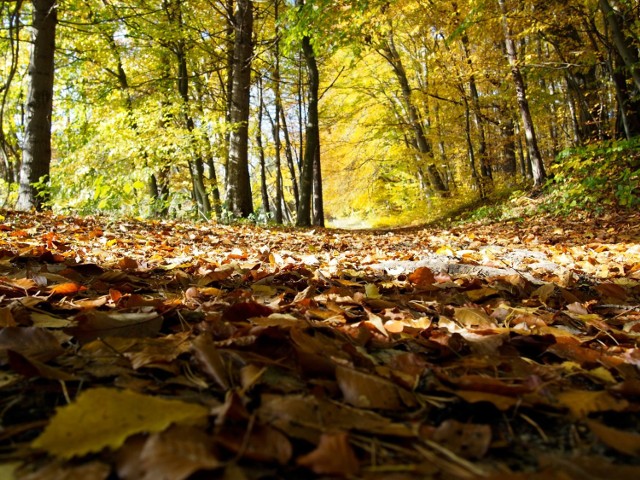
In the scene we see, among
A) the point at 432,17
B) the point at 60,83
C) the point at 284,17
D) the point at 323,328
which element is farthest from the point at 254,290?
the point at 60,83

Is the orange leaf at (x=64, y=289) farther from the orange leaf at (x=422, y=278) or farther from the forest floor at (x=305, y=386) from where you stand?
the orange leaf at (x=422, y=278)

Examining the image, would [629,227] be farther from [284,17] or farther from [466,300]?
[284,17]

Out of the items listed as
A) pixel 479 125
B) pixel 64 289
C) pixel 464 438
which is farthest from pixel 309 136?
pixel 464 438

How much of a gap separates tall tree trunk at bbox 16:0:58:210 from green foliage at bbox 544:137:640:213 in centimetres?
791

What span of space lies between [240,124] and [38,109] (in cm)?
329

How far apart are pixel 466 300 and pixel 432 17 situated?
11.4 metres

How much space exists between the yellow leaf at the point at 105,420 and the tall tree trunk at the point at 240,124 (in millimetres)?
7541

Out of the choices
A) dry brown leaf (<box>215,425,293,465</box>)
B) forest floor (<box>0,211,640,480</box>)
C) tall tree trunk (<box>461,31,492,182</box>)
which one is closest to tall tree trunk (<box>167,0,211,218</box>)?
forest floor (<box>0,211,640,480</box>)

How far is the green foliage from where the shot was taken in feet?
20.4

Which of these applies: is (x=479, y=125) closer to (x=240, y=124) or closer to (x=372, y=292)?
(x=240, y=124)

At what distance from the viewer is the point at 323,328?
3.70 ft

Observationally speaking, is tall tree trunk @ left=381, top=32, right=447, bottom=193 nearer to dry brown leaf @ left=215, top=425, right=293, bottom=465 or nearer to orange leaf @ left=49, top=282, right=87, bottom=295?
orange leaf @ left=49, top=282, right=87, bottom=295

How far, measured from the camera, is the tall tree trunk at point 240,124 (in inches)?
320

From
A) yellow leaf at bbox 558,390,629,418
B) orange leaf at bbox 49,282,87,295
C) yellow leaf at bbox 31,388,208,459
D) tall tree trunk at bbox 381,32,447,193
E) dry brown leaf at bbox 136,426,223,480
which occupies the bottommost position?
yellow leaf at bbox 558,390,629,418
